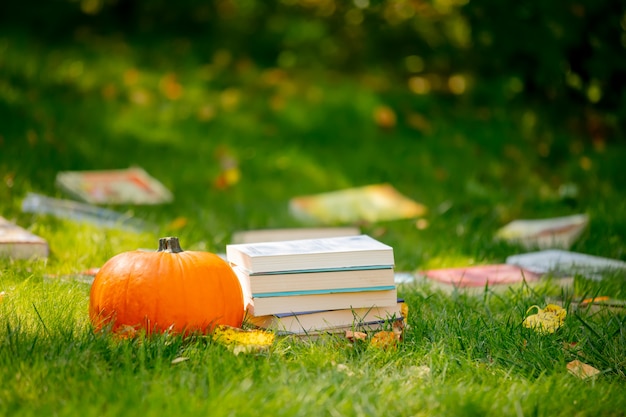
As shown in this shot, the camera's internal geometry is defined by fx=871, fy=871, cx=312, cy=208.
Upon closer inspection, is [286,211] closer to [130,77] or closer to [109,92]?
[109,92]

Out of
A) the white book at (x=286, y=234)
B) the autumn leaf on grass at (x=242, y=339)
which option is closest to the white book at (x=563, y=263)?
the white book at (x=286, y=234)

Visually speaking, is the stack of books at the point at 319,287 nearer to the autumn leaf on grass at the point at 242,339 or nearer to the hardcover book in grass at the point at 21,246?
the autumn leaf on grass at the point at 242,339

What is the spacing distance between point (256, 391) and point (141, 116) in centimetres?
387

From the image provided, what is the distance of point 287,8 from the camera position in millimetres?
6898

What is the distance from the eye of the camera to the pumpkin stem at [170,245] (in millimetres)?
2365

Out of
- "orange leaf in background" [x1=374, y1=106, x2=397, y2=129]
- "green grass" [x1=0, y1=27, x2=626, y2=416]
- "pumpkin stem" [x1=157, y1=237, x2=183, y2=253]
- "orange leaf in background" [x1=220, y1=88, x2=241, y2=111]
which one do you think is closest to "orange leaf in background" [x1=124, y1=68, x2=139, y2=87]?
"green grass" [x1=0, y1=27, x2=626, y2=416]

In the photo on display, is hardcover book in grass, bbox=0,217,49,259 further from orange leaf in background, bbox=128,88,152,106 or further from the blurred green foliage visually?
the blurred green foliage

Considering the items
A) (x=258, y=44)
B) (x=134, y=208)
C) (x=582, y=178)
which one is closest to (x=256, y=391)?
(x=134, y=208)

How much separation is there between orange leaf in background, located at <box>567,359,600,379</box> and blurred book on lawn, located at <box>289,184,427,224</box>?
2.09 meters

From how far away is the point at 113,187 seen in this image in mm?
4285

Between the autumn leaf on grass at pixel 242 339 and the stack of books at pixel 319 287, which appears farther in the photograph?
the stack of books at pixel 319 287

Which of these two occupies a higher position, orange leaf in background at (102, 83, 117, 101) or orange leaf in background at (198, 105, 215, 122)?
orange leaf in background at (102, 83, 117, 101)

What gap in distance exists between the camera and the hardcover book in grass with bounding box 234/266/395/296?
2.36 metres

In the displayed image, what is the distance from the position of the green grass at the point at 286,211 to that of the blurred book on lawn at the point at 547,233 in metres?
0.07
